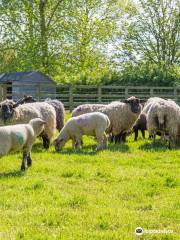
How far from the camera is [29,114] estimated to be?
1133 cm

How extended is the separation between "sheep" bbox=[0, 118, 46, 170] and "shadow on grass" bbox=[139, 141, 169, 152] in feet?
11.7

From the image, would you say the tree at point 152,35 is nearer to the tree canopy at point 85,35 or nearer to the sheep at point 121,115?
the tree canopy at point 85,35

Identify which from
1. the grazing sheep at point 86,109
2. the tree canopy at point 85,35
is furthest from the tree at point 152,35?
the grazing sheep at point 86,109

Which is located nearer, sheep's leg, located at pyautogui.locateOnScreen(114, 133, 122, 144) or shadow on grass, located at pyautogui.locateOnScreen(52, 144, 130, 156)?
shadow on grass, located at pyautogui.locateOnScreen(52, 144, 130, 156)

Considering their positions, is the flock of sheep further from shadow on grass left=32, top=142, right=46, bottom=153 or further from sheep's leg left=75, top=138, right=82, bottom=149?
shadow on grass left=32, top=142, right=46, bottom=153

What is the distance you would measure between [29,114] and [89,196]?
17.7ft

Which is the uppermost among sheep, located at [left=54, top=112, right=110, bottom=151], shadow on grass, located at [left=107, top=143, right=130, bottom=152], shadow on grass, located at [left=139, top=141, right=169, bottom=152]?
sheep, located at [left=54, top=112, right=110, bottom=151]

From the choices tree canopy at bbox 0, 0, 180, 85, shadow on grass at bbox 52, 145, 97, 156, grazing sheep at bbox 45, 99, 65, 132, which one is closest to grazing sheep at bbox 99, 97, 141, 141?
grazing sheep at bbox 45, 99, 65, 132

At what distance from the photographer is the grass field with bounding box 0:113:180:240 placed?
506cm

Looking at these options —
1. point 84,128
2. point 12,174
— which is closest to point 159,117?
point 84,128

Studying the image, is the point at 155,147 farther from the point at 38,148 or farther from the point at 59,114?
the point at 59,114

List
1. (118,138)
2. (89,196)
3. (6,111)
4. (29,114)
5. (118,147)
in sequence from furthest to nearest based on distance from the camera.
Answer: (118,138), (118,147), (29,114), (6,111), (89,196)

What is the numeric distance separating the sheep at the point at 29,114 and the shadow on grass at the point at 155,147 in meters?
2.67

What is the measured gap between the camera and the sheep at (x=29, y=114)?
10719mm
